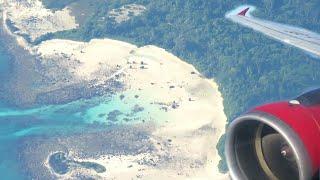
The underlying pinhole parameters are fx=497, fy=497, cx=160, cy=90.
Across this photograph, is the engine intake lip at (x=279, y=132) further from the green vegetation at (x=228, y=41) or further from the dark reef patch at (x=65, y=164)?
the green vegetation at (x=228, y=41)

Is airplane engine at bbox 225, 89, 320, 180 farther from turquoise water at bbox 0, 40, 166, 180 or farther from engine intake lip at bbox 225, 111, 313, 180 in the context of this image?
turquoise water at bbox 0, 40, 166, 180

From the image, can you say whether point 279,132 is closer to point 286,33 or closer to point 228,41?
point 286,33

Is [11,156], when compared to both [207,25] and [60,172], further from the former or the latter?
[207,25]

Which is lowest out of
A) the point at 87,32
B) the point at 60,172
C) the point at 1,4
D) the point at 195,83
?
the point at 60,172

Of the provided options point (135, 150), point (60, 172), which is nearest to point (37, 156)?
point (60, 172)

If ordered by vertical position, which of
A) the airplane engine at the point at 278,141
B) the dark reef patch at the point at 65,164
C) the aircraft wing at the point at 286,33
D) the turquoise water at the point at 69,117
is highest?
the aircraft wing at the point at 286,33

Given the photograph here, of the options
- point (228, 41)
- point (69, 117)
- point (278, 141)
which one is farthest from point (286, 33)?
point (228, 41)

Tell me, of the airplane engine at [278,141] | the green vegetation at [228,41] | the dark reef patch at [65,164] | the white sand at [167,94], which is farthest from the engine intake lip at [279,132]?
the green vegetation at [228,41]
